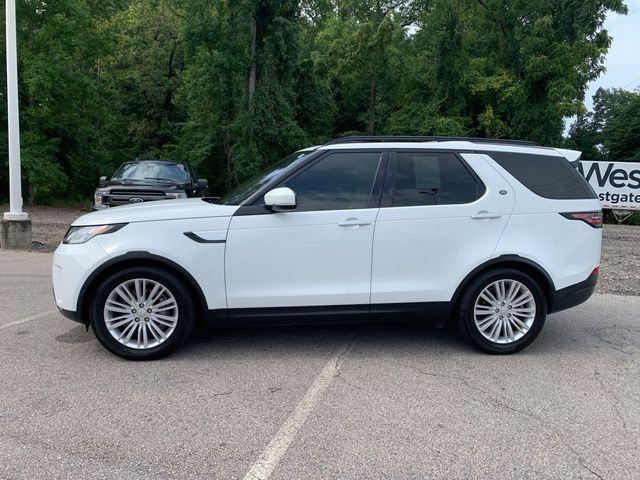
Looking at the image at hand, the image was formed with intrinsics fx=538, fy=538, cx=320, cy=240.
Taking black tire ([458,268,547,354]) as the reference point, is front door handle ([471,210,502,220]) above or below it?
above

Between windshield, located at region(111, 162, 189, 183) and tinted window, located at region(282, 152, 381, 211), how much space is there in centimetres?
789

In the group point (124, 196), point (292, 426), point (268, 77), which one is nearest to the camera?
point (292, 426)

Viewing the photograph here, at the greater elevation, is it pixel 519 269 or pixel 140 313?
pixel 519 269

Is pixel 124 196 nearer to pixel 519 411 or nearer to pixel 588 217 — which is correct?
pixel 588 217

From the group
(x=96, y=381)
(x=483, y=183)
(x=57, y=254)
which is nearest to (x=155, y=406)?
(x=96, y=381)

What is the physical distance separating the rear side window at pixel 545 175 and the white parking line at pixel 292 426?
7.48 ft

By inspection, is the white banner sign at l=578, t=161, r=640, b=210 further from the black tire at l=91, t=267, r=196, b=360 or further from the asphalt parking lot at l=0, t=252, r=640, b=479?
the black tire at l=91, t=267, r=196, b=360

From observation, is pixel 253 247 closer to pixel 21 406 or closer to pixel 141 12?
pixel 21 406

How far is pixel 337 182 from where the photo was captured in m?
4.68

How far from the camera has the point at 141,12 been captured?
2938 cm

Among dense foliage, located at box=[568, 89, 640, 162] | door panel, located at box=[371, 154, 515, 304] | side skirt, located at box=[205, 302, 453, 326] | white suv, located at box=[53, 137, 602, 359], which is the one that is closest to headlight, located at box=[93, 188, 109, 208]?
white suv, located at box=[53, 137, 602, 359]

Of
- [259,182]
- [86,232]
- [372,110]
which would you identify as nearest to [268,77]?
[372,110]

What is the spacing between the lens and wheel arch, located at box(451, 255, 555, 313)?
4746 millimetres

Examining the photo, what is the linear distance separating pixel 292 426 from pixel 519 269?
2597 mm
